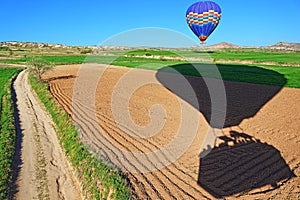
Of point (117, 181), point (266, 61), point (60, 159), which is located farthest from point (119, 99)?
point (266, 61)

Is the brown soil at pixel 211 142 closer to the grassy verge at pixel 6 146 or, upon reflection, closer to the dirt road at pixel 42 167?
the dirt road at pixel 42 167

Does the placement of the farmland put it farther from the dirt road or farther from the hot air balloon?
the hot air balloon

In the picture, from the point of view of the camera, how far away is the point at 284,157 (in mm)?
8102

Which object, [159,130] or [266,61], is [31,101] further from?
[266,61]

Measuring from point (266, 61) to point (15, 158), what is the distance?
40314mm

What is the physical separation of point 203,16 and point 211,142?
18.4 meters

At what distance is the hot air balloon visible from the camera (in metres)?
24.5

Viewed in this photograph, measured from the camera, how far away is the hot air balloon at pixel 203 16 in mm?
24516

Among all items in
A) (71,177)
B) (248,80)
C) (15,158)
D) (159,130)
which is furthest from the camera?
(248,80)

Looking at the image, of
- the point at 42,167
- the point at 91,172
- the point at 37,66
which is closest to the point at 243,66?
the point at 37,66

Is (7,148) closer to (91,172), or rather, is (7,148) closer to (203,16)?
(91,172)

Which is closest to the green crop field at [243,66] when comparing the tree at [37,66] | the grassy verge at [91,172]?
the tree at [37,66]

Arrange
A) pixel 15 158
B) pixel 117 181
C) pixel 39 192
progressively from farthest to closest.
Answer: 1. pixel 15 158
2. pixel 39 192
3. pixel 117 181

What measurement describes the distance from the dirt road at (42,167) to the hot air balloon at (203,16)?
17949mm
